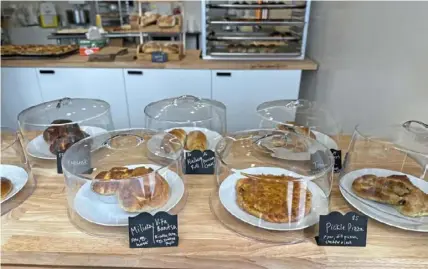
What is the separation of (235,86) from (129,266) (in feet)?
5.77

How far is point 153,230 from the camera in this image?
0.62m

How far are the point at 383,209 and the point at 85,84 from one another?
215 centimetres

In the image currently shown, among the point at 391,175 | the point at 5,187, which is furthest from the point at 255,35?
the point at 5,187

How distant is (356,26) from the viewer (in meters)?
1.55

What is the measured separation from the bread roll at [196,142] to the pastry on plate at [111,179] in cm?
26

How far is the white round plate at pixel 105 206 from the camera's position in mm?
670

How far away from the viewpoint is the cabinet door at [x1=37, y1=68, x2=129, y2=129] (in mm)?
2236

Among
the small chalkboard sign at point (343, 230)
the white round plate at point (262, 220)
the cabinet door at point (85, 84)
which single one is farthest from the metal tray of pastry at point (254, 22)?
the small chalkboard sign at point (343, 230)

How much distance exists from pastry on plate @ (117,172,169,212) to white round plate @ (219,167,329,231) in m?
0.16

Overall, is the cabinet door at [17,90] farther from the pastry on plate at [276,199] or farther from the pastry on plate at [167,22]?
the pastry on plate at [276,199]

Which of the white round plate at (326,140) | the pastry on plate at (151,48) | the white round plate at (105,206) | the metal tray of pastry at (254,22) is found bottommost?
the white round plate at (326,140)

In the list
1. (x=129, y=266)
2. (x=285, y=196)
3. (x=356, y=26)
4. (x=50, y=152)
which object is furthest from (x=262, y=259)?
(x=356, y=26)

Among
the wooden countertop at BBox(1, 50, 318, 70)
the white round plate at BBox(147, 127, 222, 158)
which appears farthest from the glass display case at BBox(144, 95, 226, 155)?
the wooden countertop at BBox(1, 50, 318, 70)

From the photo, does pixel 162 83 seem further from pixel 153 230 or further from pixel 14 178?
pixel 153 230
